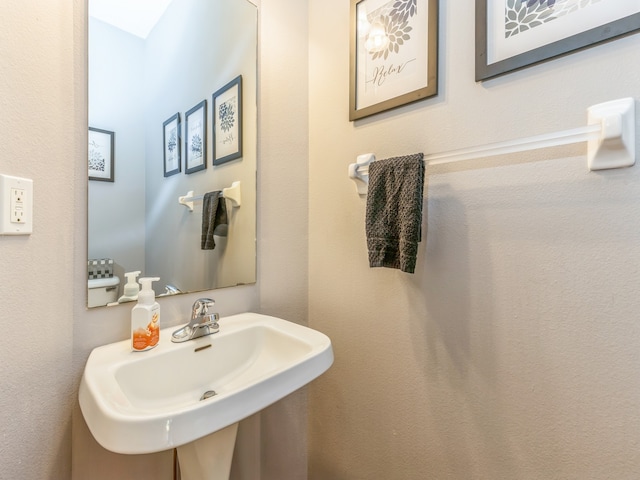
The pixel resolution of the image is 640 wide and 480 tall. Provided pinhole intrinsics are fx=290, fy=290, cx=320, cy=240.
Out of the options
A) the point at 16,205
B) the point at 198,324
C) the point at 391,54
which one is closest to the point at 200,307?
the point at 198,324

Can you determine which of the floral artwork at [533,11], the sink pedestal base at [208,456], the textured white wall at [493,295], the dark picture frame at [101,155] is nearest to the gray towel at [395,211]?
the textured white wall at [493,295]

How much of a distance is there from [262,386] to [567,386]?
2.24 ft

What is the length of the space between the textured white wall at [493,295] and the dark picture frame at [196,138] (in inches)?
18.5

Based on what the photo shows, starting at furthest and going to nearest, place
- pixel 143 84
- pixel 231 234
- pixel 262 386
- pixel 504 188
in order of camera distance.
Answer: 1. pixel 231 234
2. pixel 143 84
3. pixel 504 188
4. pixel 262 386

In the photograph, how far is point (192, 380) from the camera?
787 millimetres

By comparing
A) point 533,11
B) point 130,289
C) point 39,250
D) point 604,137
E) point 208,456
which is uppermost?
point 533,11

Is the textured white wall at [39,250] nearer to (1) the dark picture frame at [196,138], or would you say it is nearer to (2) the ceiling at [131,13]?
(2) the ceiling at [131,13]

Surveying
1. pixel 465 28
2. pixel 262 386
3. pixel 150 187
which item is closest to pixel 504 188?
pixel 465 28

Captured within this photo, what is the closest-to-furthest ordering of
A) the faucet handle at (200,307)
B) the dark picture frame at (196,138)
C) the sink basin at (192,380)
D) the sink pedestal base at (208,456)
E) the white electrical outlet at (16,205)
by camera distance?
the sink basin at (192,380) → the white electrical outlet at (16,205) → the sink pedestal base at (208,456) → the faucet handle at (200,307) → the dark picture frame at (196,138)

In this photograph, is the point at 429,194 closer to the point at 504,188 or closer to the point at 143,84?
the point at 504,188

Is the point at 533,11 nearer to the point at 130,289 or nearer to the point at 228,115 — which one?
the point at 228,115

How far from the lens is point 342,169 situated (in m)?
1.11

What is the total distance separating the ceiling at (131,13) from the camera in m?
0.74

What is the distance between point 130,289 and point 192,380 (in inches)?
11.9
